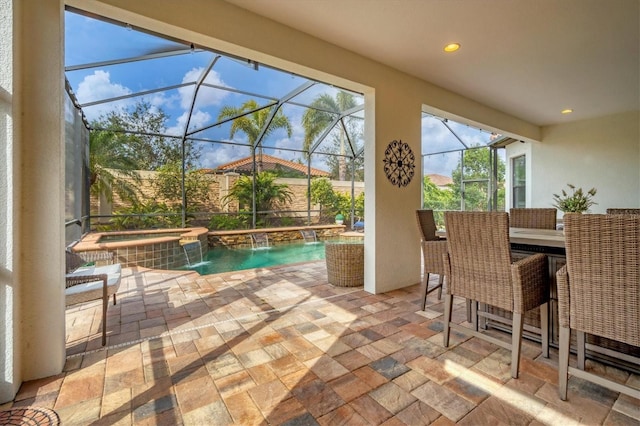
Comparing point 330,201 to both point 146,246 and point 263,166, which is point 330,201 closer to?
point 263,166

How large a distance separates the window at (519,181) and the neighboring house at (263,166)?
6081 mm

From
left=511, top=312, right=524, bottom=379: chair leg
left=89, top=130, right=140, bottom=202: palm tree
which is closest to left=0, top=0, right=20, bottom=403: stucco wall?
left=511, top=312, right=524, bottom=379: chair leg

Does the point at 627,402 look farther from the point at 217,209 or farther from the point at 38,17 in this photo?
the point at 217,209

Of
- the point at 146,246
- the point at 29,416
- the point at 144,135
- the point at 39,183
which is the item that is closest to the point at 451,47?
the point at 39,183

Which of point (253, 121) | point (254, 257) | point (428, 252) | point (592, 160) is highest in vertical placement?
point (253, 121)

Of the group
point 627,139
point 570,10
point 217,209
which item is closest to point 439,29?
point 570,10

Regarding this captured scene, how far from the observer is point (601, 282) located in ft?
5.01

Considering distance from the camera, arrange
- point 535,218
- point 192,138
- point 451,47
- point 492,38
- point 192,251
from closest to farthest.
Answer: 1. point 492,38
2. point 451,47
3. point 535,218
4. point 192,251
5. point 192,138

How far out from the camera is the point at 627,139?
5574 millimetres

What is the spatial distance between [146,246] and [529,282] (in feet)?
19.2

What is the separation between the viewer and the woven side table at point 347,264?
3783 mm

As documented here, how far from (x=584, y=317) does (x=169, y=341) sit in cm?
285

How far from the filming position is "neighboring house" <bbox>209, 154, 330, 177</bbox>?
353 inches

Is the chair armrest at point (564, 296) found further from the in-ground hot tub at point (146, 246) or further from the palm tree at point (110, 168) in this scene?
the palm tree at point (110, 168)
